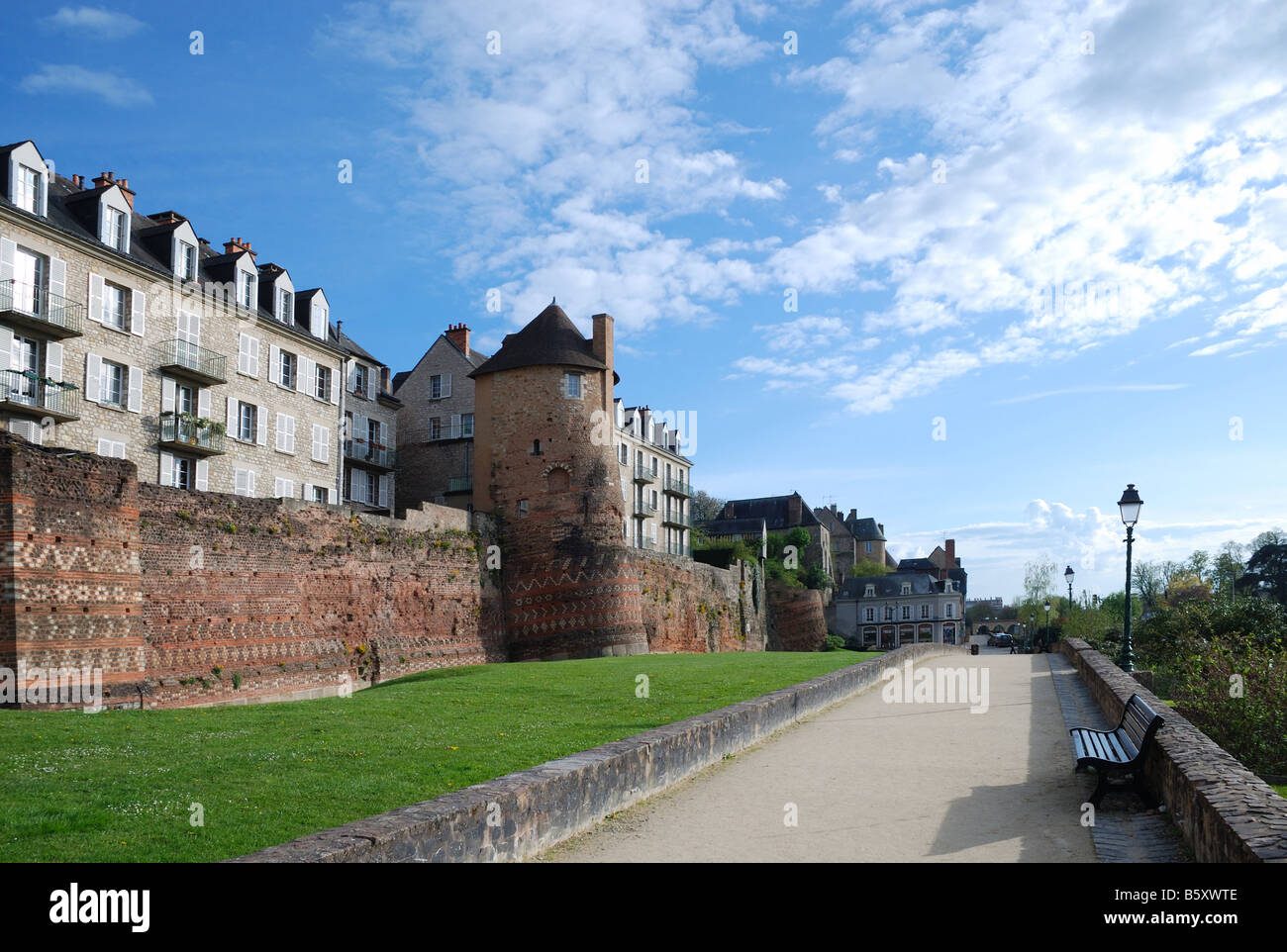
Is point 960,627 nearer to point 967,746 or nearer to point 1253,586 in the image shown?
point 1253,586

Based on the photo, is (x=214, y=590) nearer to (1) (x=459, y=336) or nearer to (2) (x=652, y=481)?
(1) (x=459, y=336)

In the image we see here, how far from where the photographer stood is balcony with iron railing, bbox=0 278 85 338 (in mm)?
24094

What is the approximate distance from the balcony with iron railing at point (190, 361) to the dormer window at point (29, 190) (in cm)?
505

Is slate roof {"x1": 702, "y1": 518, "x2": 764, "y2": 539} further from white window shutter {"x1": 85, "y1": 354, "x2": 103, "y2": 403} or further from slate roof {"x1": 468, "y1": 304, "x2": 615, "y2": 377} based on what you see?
white window shutter {"x1": 85, "y1": 354, "x2": 103, "y2": 403}

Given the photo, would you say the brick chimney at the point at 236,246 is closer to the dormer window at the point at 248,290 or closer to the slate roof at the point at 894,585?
the dormer window at the point at 248,290

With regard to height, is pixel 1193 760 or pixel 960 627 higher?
pixel 1193 760

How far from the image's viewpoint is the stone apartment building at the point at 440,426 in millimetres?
42781

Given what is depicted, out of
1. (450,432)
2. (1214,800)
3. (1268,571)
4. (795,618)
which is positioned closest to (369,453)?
(450,432)

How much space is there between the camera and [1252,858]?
4754mm

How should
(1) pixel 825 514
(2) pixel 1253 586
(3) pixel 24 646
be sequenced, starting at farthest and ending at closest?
(1) pixel 825 514 → (2) pixel 1253 586 → (3) pixel 24 646

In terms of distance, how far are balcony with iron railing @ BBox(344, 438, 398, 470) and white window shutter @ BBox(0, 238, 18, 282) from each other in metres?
15.8
